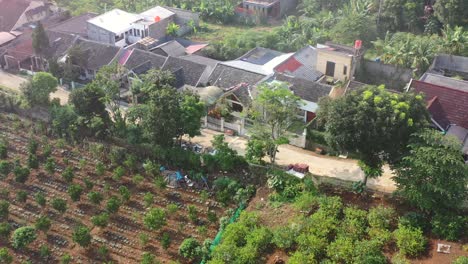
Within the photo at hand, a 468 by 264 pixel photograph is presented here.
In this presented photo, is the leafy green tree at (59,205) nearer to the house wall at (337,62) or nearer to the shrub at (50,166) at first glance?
the shrub at (50,166)

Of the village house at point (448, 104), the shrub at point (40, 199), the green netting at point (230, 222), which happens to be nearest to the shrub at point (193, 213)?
the green netting at point (230, 222)

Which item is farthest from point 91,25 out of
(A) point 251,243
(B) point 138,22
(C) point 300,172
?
(A) point 251,243

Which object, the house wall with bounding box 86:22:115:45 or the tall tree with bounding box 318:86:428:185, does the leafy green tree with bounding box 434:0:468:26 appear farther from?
the house wall with bounding box 86:22:115:45

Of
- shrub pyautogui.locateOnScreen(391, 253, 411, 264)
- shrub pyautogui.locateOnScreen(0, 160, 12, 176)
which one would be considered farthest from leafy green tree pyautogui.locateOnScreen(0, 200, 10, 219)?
shrub pyautogui.locateOnScreen(391, 253, 411, 264)

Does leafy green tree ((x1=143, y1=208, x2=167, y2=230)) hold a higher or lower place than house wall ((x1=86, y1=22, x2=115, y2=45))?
lower

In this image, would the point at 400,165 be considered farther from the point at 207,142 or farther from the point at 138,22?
the point at 138,22

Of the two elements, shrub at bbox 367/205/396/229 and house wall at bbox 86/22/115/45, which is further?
house wall at bbox 86/22/115/45

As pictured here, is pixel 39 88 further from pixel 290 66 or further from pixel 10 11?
pixel 10 11
